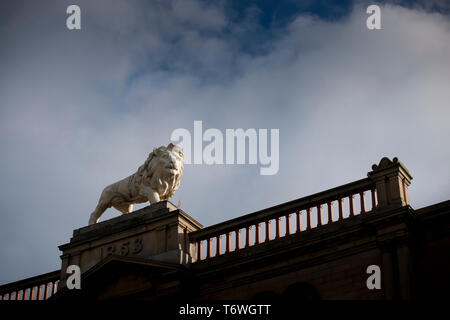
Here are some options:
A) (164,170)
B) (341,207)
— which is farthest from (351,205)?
(164,170)

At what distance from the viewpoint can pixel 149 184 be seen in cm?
3066

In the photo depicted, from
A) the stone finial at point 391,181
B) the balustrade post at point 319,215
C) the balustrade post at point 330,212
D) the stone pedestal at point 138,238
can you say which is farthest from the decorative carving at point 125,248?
the stone finial at point 391,181

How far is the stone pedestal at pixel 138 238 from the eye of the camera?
2845cm

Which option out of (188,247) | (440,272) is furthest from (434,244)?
(188,247)

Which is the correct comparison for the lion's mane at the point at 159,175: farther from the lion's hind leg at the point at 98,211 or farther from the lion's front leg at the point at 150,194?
the lion's hind leg at the point at 98,211

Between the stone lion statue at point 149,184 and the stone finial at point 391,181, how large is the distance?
7.15 meters

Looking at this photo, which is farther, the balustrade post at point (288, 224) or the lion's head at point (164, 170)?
the lion's head at point (164, 170)

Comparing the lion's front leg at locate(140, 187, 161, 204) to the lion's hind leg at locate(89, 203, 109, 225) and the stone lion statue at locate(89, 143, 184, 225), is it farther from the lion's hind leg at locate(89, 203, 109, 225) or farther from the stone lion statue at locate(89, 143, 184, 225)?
the lion's hind leg at locate(89, 203, 109, 225)

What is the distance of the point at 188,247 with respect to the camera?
28469 mm

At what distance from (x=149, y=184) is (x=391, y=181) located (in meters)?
8.44

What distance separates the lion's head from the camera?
30.4 m

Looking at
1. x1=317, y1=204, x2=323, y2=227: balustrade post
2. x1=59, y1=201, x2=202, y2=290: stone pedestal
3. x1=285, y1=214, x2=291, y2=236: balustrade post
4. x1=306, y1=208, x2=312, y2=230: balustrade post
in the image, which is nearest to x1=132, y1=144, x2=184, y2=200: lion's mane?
x1=59, y1=201, x2=202, y2=290: stone pedestal
